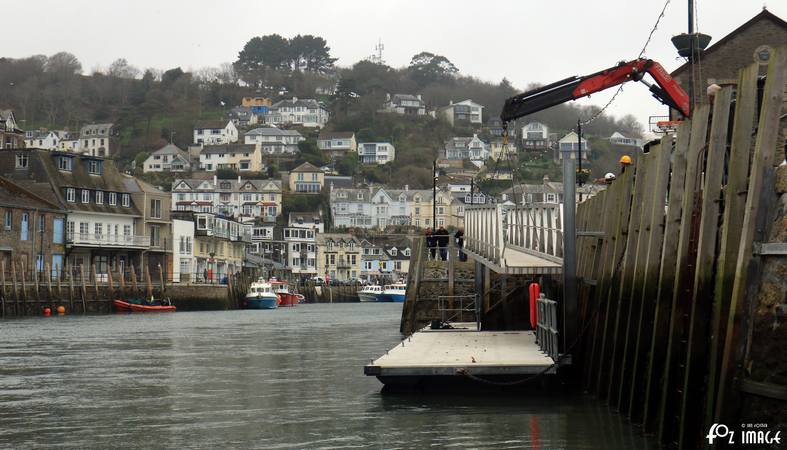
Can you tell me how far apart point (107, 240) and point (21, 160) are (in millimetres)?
9598

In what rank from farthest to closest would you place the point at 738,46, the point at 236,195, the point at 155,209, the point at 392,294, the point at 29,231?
the point at 236,195
the point at 392,294
the point at 155,209
the point at 29,231
the point at 738,46

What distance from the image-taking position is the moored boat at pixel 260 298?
107062mm

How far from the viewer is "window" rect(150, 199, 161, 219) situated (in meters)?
101

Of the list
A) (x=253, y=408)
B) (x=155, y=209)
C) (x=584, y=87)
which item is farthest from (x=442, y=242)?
(x=155, y=209)

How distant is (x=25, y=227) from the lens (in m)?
83.2

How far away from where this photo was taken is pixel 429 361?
2316 centimetres

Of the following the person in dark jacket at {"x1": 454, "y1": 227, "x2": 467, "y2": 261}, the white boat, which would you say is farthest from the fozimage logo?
the white boat

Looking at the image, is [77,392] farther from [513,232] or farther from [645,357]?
[645,357]

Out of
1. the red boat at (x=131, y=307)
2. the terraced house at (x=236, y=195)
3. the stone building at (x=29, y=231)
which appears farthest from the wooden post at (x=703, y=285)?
the terraced house at (x=236, y=195)

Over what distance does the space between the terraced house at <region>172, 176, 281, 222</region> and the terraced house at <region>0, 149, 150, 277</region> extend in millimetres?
89416

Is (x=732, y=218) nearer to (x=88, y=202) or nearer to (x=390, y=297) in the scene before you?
(x=88, y=202)

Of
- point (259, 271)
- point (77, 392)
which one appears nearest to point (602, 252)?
point (77, 392)

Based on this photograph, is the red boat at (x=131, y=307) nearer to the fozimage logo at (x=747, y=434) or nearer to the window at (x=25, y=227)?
the window at (x=25, y=227)

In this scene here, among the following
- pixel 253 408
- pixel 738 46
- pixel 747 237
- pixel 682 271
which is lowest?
pixel 253 408
